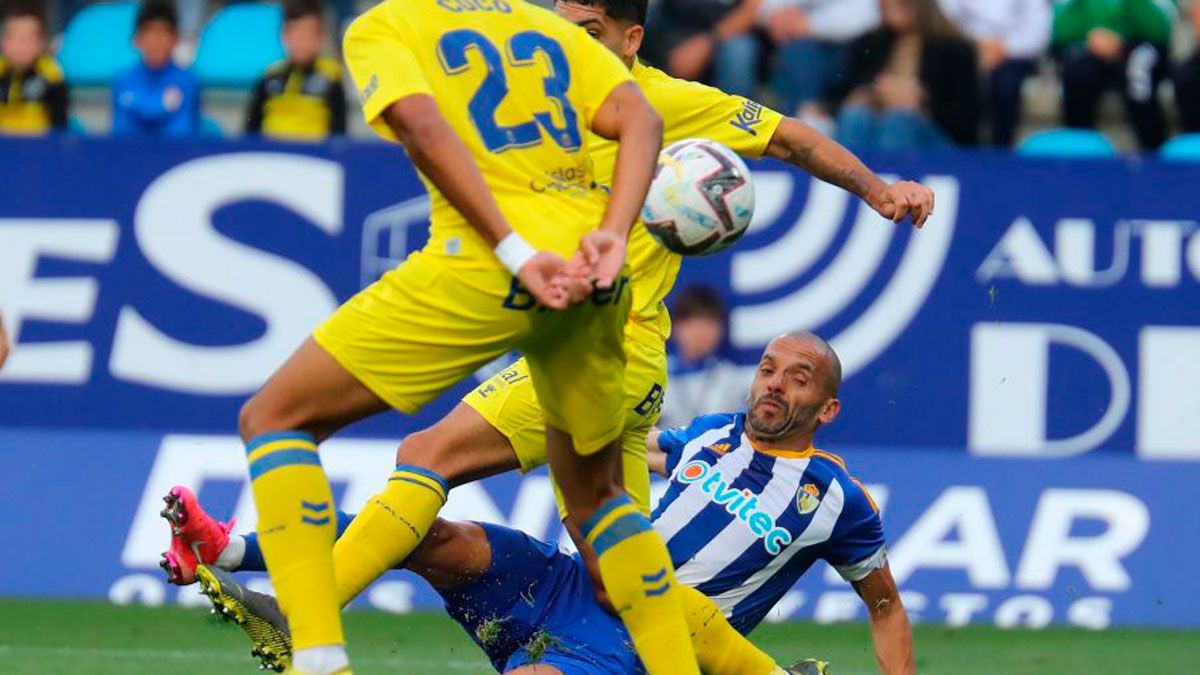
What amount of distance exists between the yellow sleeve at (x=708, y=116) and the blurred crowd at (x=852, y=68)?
202 inches

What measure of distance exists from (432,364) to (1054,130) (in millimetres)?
8156

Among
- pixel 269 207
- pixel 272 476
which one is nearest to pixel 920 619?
pixel 269 207

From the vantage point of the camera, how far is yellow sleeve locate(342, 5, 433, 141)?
18.3ft

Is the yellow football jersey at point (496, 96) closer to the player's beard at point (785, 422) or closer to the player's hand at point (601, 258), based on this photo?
the player's hand at point (601, 258)

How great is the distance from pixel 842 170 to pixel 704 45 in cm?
579

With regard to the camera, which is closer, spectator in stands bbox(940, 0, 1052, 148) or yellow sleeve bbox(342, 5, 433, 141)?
yellow sleeve bbox(342, 5, 433, 141)

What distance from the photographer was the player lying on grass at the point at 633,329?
6.81 metres

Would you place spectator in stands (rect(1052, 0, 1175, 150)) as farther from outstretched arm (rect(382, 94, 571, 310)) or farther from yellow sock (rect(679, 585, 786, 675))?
outstretched arm (rect(382, 94, 571, 310))

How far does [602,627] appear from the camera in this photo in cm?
681

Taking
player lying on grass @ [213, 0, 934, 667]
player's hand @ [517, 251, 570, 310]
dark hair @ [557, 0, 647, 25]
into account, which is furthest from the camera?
dark hair @ [557, 0, 647, 25]

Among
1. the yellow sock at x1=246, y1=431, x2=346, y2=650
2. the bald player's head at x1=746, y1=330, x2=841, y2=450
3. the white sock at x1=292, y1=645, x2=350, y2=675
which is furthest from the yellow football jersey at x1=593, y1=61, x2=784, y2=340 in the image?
the white sock at x1=292, y1=645, x2=350, y2=675

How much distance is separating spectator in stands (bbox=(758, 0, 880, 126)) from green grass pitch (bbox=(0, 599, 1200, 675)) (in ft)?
13.4

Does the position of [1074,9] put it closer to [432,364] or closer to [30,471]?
[30,471]

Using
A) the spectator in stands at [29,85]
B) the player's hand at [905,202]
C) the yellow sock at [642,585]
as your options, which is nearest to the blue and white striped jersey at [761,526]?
the player's hand at [905,202]
